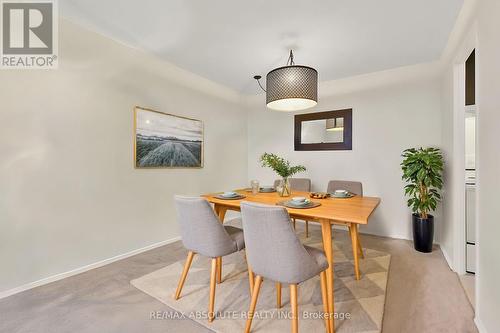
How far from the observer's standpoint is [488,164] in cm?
141

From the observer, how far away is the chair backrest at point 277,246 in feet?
4.20

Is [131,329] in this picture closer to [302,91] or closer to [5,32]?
[302,91]

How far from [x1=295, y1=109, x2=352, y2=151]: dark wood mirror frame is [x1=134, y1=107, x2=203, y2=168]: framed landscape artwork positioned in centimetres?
169

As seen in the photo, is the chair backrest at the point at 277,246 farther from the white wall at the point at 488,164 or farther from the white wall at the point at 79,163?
the white wall at the point at 79,163

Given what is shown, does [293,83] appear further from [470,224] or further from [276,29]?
[470,224]

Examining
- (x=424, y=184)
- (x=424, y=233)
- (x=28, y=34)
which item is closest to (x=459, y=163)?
(x=424, y=184)

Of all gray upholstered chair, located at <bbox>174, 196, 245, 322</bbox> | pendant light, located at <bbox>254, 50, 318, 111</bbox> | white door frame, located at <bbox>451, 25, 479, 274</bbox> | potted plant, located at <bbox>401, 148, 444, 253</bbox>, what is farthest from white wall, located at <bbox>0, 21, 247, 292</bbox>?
white door frame, located at <bbox>451, 25, 479, 274</bbox>

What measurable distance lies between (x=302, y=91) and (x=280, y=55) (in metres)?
1.07

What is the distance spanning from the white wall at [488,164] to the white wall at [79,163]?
10.3 ft

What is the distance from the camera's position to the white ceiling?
2.00m

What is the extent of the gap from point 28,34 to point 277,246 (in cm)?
277

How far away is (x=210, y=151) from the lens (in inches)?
155

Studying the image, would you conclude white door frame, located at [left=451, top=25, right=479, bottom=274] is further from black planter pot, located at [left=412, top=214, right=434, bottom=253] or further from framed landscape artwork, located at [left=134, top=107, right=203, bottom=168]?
framed landscape artwork, located at [left=134, top=107, right=203, bottom=168]

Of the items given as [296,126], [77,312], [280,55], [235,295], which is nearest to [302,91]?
[280,55]
